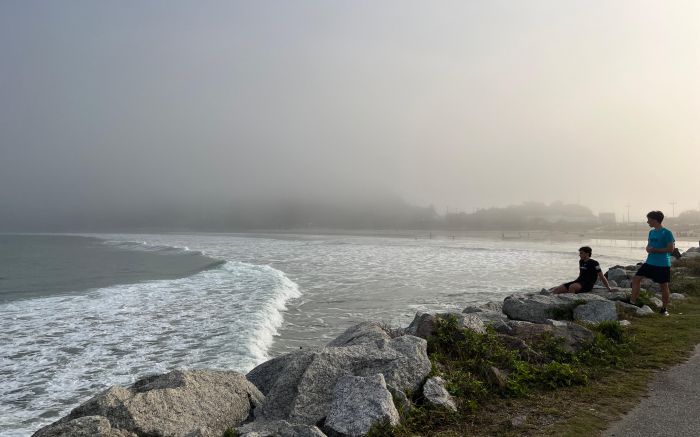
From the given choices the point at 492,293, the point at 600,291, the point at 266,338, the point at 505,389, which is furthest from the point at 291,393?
the point at 492,293

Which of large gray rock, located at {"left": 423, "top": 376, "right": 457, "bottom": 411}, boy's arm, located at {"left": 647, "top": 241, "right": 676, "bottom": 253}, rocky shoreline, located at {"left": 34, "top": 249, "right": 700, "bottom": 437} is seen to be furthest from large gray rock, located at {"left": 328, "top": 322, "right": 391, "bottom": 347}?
boy's arm, located at {"left": 647, "top": 241, "right": 676, "bottom": 253}

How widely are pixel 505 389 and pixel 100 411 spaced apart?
15.9ft

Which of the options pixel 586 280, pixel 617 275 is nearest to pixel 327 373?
pixel 586 280

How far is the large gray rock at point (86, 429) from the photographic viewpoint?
420cm

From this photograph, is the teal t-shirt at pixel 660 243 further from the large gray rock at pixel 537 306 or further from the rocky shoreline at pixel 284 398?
the rocky shoreline at pixel 284 398

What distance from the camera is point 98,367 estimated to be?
988cm

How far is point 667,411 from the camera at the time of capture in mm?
4973

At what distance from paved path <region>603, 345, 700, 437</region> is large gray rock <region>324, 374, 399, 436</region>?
2.30m

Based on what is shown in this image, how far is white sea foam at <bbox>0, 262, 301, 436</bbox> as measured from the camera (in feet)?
27.8

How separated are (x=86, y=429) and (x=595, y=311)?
973cm

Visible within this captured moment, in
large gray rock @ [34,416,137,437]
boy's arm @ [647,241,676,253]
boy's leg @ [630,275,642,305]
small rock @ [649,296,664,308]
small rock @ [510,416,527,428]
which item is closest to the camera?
large gray rock @ [34,416,137,437]

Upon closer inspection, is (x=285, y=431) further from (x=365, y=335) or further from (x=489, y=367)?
(x=489, y=367)

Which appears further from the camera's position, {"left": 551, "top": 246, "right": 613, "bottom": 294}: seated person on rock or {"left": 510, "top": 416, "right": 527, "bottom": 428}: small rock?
{"left": 551, "top": 246, "right": 613, "bottom": 294}: seated person on rock

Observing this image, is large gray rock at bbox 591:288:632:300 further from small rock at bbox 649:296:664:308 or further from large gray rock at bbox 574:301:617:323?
large gray rock at bbox 574:301:617:323
